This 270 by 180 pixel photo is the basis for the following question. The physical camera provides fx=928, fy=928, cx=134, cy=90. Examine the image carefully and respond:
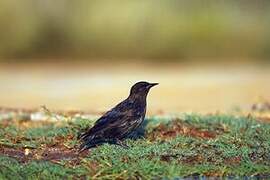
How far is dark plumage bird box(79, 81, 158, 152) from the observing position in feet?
32.0

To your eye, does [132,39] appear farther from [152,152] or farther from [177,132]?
[152,152]

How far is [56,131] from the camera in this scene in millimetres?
11227

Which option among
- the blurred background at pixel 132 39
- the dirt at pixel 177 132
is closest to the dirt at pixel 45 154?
the dirt at pixel 177 132

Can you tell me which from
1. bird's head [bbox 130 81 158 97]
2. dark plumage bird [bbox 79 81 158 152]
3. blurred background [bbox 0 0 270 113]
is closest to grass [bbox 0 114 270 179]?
dark plumage bird [bbox 79 81 158 152]

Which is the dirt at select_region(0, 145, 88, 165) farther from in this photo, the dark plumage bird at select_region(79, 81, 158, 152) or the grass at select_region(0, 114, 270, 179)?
the dark plumage bird at select_region(79, 81, 158, 152)

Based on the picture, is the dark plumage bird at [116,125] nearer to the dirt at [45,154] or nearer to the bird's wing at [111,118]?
the bird's wing at [111,118]

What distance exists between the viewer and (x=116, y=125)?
9891mm

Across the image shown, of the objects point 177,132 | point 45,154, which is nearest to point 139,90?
point 177,132

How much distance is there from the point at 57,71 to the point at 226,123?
1437 centimetres

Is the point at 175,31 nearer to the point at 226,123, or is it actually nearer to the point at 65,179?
the point at 226,123

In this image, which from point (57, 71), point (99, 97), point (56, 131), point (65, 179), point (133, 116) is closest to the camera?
point (65, 179)

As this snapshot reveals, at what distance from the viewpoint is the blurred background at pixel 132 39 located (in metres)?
25.9

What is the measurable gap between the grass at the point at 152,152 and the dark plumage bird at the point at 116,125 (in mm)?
149

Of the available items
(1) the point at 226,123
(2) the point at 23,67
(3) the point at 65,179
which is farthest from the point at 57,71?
(3) the point at 65,179
